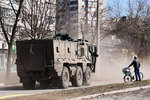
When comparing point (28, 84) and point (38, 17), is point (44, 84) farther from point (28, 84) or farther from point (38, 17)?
point (38, 17)

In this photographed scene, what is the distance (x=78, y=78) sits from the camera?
21.8 metres

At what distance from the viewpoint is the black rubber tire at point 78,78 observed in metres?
21.5

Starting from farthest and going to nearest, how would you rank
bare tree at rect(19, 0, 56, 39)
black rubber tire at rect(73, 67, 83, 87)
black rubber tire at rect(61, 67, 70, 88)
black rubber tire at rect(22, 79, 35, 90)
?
bare tree at rect(19, 0, 56, 39), black rubber tire at rect(73, 67, 83, 87), black rubber tire at rect(22, 79, 35, 90), black rubber tire at rect(61, 67, 70, 88)

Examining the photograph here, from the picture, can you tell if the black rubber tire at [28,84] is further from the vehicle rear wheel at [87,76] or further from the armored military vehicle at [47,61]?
the vehicle rear wheel at [87,76]

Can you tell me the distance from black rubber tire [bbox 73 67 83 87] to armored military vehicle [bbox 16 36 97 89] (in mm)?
89

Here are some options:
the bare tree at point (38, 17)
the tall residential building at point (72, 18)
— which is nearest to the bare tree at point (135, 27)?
the tall residential building at point (72, 18)

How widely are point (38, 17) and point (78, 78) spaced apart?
28.9ft

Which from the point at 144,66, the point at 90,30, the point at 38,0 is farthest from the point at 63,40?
the point at 144,66

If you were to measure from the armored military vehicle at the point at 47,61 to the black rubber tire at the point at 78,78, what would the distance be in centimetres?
9

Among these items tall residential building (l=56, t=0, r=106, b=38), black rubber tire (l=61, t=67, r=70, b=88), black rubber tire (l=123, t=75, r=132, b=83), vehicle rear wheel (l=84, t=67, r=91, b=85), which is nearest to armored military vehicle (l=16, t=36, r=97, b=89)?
black rubber tire (l=61, t=67, r=70, b=88)

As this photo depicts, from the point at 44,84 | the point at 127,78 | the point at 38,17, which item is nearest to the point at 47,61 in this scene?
the point at 44,84

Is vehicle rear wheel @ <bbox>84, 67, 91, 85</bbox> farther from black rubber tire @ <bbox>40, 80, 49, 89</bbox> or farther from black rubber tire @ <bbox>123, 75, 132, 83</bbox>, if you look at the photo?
black rubber tire @ <bbox>123, 75, 132, 83</bbox>

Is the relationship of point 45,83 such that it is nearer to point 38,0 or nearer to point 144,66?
point 38,0

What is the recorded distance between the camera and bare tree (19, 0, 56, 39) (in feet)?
94.2
